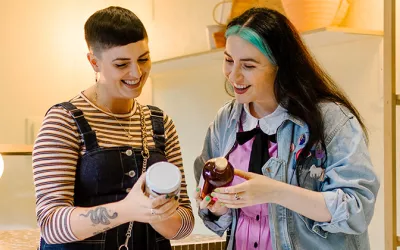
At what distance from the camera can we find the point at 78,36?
12.6 ft

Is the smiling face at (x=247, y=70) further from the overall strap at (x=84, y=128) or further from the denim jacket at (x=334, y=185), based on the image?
the overall strap at (x=84, y=128)

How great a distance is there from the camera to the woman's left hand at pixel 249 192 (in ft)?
3.84

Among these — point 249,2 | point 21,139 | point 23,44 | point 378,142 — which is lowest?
point 21,139

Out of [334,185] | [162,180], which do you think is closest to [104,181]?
[162,180]

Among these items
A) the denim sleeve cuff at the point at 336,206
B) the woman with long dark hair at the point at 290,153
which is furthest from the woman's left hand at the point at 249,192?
the denim sleeve cuff at the point at 336,206

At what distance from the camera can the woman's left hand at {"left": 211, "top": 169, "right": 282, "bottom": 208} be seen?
1.17 metres

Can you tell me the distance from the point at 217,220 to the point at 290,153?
0.77ft

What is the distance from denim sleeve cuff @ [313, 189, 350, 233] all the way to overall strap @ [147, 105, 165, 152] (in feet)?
1.19

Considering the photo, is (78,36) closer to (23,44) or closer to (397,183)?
(23,44)

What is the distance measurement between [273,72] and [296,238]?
35 centimetres

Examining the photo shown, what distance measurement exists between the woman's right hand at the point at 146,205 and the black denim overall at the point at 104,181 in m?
0.11

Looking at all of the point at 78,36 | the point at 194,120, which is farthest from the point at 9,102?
the point at 194,120

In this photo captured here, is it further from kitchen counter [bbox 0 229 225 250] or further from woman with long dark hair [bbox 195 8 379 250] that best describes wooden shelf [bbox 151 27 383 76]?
kitchen counter [bbox 0 229 225 250]

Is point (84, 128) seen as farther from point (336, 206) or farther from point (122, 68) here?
point (336, 206)
